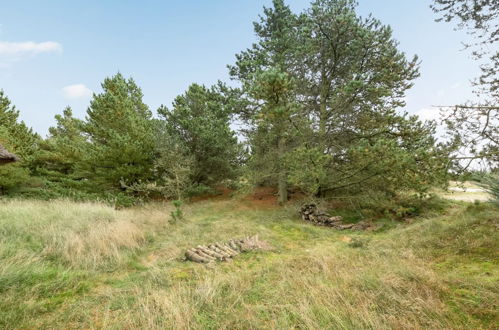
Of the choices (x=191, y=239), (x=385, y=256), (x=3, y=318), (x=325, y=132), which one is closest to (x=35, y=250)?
(x=3, y=318)

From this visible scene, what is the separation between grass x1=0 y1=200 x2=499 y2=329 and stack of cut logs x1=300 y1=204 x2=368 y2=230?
303 centimetres

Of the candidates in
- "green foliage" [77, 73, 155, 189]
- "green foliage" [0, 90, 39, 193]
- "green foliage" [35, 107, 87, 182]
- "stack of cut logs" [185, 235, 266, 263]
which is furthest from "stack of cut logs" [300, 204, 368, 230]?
"green foliage" [0, 90, 39, 193]

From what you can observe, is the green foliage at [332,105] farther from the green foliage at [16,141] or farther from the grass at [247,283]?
the green foliage at [16,141]

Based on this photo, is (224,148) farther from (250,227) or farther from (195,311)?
(195,311)

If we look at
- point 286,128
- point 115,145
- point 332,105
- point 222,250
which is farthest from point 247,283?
point 115,145

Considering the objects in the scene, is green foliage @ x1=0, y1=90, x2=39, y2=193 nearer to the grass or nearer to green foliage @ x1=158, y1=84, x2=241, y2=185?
green foliage @ x1=158, y1=84, x2=241, y2=185

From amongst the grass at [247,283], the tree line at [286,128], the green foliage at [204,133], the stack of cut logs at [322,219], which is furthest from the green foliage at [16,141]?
the stack of cut logs at [322,219]

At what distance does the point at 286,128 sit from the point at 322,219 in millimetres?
4352

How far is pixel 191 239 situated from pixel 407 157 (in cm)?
701

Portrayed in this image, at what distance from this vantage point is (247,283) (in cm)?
329

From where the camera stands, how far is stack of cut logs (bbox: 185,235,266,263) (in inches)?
191

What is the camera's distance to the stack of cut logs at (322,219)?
8.43 metres

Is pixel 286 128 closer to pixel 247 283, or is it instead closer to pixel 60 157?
pixel 247 283

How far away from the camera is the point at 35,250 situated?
4.48 metres
